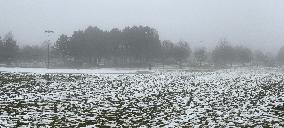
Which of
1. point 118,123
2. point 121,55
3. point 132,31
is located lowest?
point 118,123

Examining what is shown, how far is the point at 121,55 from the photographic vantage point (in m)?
105

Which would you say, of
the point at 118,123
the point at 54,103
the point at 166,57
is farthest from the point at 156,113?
the point at 166,57

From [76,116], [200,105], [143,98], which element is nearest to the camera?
[76,116]

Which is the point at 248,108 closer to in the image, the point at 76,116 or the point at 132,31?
the point at 76,116

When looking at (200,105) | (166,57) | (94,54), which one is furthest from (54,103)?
(166,57)

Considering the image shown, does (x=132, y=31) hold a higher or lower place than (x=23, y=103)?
higher

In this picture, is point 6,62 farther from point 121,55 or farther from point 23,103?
point 23,103

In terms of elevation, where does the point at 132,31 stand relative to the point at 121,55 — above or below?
above

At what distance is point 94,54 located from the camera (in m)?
99.8

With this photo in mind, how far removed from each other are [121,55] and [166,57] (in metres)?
18.5

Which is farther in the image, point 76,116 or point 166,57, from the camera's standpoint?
point 166,57

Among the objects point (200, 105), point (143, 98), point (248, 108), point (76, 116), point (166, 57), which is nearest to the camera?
point (76, 116)

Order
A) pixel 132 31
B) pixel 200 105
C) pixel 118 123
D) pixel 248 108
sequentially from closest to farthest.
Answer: pixel 118 123, pixel 248 108, pixel 200 105, pixel 132 31

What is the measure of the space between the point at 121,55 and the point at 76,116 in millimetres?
88350
